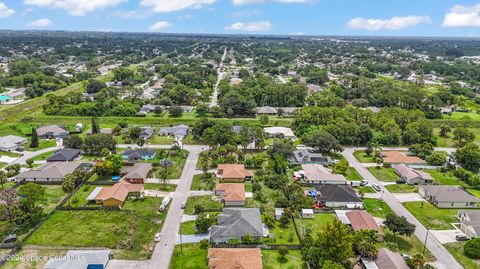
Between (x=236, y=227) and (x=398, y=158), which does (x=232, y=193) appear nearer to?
(x=236, y=227)

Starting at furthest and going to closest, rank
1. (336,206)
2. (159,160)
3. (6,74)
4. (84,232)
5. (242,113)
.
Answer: (6,74), (242,113), (159,160), (336,206), (84,232)

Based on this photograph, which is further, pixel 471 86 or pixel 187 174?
pixel 471 86

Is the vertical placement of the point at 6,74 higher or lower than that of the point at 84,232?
higher

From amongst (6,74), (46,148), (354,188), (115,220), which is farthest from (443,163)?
(6,74)

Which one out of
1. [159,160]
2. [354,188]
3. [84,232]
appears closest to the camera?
[84,232]

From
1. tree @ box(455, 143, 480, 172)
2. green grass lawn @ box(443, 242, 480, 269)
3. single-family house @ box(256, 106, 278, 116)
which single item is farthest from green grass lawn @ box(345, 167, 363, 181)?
single-family house @ box(256, 106, 278, 116)

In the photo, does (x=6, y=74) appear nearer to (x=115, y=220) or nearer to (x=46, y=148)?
(x=46, y=148)
